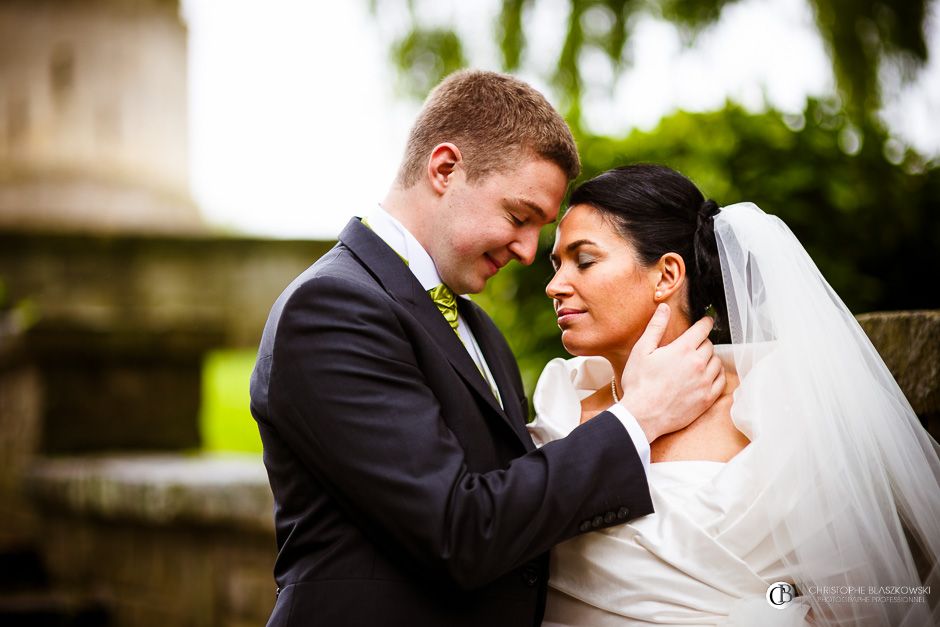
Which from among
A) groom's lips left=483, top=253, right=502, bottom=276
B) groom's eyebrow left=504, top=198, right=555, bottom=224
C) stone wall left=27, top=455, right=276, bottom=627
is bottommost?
stone wall left=27, top=455, right=276, bottom=627

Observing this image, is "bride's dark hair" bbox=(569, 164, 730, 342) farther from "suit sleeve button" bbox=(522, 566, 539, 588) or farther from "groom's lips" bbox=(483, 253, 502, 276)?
"suit sleeve button" bbox=(522, 566, 539, 588)

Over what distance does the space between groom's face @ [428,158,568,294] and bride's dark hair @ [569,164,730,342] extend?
18 cm

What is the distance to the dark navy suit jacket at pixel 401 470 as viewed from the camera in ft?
6.49

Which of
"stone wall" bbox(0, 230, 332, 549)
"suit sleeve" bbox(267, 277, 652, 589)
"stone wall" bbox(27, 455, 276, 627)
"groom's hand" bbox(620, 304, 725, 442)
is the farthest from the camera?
"stone wall" bbox(0, 230, 332, 549)

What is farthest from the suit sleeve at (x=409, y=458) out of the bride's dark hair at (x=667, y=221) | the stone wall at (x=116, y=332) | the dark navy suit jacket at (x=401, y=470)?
the stone wall at (x=116, y=332)

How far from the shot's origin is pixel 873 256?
400 cm

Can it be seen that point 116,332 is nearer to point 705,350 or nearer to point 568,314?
point 568,314

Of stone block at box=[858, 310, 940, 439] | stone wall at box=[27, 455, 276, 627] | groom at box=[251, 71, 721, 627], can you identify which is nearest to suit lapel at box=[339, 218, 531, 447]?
groom at box=[251, 71, 721, 627]

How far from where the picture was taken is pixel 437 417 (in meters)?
2.07

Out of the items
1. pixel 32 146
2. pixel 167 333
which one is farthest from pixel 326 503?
pixel 32 146

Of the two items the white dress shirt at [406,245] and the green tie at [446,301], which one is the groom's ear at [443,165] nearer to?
the white dress shirt at [406,245]

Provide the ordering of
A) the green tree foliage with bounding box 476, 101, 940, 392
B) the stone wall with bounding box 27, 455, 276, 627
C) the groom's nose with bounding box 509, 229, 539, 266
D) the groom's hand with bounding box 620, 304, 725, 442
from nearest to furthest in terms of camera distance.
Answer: the groom's hand with bounding box 620, 304, 725, 442, the groom's nose with bounding box 509, 229, 539, 266, the green tree foliage with bounding box 476, 101, 940, 392, the stone wall with bounding box 27, 455, 276, 627

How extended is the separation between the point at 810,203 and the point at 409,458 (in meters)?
2.80

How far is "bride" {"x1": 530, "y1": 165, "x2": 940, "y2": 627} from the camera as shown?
212 cm
